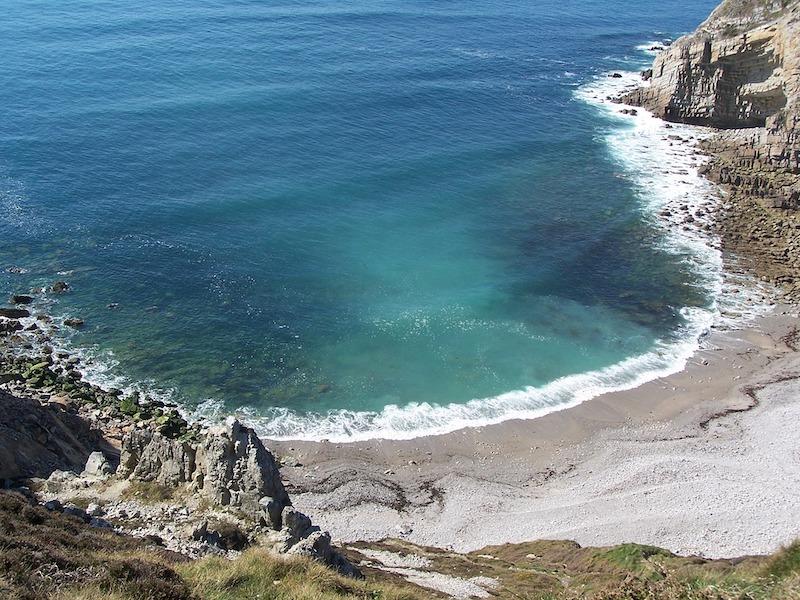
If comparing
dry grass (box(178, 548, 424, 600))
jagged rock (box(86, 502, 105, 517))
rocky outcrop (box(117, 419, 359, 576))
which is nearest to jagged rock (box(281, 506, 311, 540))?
rocky outcrop (box(117, 419, 359, 576))

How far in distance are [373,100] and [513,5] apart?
67.9 metres

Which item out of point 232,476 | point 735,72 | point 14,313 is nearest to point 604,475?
point 232,476

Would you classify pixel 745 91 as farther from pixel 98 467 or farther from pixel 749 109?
pixel 98 467

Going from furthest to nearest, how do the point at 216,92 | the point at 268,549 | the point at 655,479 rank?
1. the point at 216,92
2. the point at 655,479
3. the point at 268,549

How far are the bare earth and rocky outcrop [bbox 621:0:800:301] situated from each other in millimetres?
17755

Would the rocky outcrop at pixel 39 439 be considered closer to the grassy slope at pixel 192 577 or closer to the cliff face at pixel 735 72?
the grassy slope at pixel 192 577

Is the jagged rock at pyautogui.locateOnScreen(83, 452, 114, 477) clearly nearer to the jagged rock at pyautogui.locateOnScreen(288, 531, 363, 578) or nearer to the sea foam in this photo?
the jagged rock at pyautogui.locateOnScreen(288, 531, 363, 578)

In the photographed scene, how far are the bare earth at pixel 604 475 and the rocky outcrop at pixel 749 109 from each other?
17.8 metres

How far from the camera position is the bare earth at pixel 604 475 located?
39.1 m

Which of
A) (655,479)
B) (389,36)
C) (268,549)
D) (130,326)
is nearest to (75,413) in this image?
(130,326)

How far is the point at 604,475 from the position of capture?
44.2 meters

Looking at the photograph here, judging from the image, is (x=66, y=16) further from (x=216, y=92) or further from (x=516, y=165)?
(x=516, y=165)

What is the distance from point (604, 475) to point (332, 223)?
39409 mm

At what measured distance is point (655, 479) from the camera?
142ft
